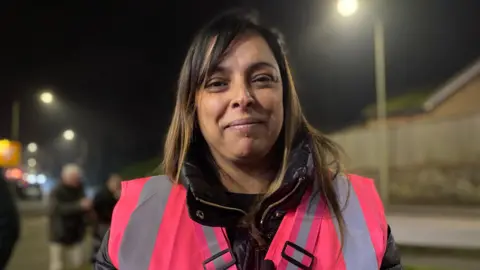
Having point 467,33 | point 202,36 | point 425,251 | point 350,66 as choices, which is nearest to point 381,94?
point 350,66

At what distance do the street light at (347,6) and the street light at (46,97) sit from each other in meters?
4.88

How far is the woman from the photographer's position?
2.33ft

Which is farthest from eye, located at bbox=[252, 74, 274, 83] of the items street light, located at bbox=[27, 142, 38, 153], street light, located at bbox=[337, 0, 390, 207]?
street light, located at bbox=[27, 142, 38, 153]

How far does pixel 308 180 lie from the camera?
75 cm

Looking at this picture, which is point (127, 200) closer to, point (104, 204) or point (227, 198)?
point (227, 198)

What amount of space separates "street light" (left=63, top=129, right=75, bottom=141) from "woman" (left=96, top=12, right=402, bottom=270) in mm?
5591

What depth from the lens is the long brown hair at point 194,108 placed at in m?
0.77

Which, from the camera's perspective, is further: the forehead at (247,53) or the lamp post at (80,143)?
the lamp post at (80,143)

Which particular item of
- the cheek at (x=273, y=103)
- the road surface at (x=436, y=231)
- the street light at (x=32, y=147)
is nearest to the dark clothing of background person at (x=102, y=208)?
the road surface at (x=436, y=231)

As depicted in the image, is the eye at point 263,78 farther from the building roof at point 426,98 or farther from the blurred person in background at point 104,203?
the building roof at point 426,98

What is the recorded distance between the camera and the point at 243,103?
0.72 metres

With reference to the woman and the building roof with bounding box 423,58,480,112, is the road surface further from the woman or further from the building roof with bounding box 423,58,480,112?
the woman

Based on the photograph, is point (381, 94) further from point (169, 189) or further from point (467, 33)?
point (169, 189)

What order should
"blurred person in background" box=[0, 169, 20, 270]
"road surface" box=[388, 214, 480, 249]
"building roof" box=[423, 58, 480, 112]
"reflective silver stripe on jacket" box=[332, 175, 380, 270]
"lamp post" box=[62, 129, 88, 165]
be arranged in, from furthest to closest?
"building roof" box=[423, 58, 480, 112], "road surface" box=[388, 214, 480, 249], "lamp post" box=[62, 129, 88, 165], "blurred person in background" box=[0, 169, 20, 270], "reflective silver stripe on jacket" box=[332, 175, 380, 270]
